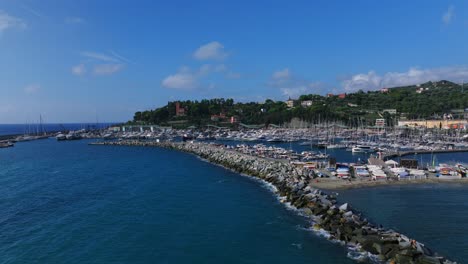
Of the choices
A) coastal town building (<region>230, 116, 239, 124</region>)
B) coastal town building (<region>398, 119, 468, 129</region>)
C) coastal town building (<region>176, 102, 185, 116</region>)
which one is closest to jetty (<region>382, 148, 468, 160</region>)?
coastal town building (<region>398, 119, 468, 129</region>)

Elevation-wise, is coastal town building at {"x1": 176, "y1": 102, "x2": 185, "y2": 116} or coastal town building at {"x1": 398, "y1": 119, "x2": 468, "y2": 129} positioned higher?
coastal town building at {"x1": 176, "y1": 102, "x2": 185, "y2": 116}

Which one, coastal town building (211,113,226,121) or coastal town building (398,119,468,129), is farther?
coastal town building (211,113,226,121)

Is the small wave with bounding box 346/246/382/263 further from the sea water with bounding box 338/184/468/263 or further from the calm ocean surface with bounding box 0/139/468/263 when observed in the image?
the sea water with bounding box 338/184/468/263

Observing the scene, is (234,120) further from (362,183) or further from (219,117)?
(362,183)

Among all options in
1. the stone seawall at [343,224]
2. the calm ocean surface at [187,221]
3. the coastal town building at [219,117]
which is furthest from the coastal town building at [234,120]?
the calm ocean surface at [187,221]

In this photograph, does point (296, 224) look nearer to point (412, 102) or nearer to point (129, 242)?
point (129, 242)

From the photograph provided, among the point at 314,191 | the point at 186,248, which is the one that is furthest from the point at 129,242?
the point at 314,191
